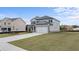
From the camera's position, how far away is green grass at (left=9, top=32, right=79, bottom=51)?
11.2ft

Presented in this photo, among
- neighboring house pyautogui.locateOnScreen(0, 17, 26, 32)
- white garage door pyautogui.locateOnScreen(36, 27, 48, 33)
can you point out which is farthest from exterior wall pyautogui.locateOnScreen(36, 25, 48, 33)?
neighboring house pyautogui.locateOnScreen(0, 17, 26, 32)

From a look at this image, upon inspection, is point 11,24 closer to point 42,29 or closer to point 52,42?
point 42,29

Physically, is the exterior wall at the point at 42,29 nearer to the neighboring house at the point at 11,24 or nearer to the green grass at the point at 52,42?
the green grass at the point at 52,42

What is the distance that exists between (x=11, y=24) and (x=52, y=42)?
Result: 2.14 feet

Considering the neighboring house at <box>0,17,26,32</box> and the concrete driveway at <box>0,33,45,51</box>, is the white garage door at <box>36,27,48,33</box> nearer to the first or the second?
the concrete driveway at <box>0,33,45,51</box>

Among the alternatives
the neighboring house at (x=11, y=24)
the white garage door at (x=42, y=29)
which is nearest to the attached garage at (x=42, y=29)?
the white garage door at (x=42, y=29)

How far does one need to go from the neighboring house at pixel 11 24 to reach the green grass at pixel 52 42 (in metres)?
0.20

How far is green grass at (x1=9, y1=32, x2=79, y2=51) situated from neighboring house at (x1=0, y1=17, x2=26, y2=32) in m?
0.20

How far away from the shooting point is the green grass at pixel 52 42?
3404 mm

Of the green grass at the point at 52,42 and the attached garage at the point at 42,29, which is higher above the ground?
the attached garage at the point at 42,29
